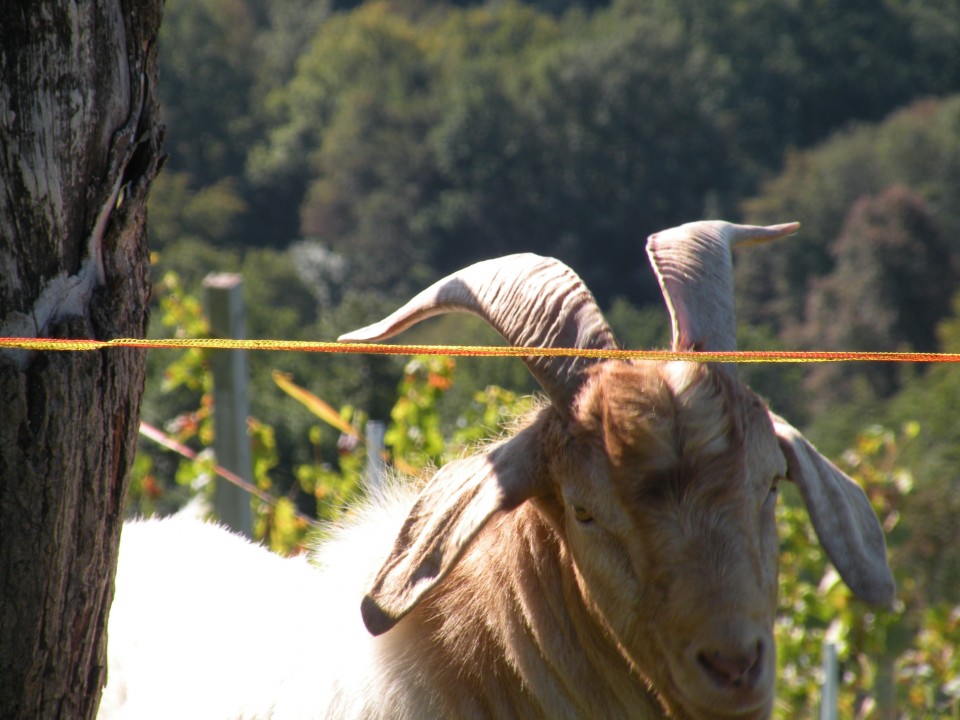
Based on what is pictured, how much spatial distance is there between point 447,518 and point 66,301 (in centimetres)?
88

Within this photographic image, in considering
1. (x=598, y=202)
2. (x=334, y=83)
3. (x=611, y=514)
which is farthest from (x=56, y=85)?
(x=334, y=83)

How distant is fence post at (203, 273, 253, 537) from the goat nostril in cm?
340

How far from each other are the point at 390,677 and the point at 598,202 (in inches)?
2662

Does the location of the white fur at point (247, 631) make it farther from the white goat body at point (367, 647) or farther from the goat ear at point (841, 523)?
the goat ear at point (841, 523)

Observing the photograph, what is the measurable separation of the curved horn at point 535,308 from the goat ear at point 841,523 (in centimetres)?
46

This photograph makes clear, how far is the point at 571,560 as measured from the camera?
2.50m

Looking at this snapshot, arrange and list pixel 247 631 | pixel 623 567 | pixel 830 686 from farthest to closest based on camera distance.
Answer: pixel 830 686, pixel 247 631, pixel 623 567

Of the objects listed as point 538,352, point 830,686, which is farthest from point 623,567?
point 830,686

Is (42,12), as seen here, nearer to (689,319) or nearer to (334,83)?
(689,319)

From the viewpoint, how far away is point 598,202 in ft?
226

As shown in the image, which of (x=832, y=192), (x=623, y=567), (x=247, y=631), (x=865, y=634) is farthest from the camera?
(x=832, y=192)

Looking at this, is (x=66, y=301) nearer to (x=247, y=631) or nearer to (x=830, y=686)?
(x=247, y=631)

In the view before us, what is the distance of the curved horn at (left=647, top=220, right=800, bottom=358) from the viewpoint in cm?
248

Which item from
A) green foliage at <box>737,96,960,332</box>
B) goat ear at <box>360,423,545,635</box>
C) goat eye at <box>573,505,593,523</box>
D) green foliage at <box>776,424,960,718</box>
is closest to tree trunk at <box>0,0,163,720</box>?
goat ear at <box>360,423,545,635</box>
